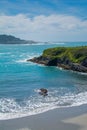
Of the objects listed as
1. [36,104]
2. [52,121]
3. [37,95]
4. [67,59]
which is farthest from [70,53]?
[52,121]

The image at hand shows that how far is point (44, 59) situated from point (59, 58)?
30.1 ft

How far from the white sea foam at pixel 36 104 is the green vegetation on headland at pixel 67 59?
3486 centimetres

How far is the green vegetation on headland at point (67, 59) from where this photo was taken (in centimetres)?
8469

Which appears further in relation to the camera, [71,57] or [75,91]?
[71,57]

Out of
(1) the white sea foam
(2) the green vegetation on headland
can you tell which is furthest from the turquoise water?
(2) the green vegetation on headland

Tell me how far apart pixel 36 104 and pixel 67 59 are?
49.1 m

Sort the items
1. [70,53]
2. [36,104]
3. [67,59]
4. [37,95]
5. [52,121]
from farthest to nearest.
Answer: [70,53], [67,59], [37,95], [36,104], [52,121]

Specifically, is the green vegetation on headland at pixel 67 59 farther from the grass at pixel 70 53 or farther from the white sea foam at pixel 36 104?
the white sea foam at pixel 36 104

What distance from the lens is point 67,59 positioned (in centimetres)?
9119

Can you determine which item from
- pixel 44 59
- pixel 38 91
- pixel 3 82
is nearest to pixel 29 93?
pixel 38 91

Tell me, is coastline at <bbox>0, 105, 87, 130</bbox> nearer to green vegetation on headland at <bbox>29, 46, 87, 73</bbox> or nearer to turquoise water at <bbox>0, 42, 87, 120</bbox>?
turquoise water at <bbox>0, 42, 87, 120</bbox>

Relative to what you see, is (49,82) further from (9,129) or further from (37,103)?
(9,129)

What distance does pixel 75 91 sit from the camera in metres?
52.6

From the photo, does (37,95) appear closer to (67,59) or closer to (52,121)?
(52,121)
